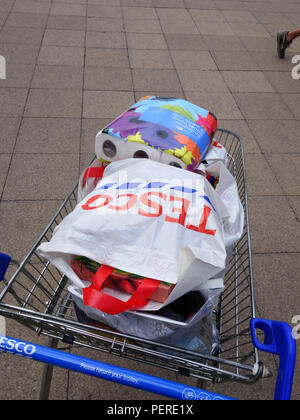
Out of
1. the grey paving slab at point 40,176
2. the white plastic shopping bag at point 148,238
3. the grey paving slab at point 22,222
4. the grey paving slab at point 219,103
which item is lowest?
the grey paving slab at point 22,222

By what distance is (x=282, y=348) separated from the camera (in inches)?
34.7

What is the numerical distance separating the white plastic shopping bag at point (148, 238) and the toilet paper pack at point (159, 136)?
27 cm

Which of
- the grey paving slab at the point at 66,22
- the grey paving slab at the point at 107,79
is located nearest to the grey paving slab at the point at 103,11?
the grey paving slab at the point at 66,22

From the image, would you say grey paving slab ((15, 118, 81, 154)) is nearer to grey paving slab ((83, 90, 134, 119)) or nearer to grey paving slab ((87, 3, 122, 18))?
grey paving slab ((83, 90, 134, 119))

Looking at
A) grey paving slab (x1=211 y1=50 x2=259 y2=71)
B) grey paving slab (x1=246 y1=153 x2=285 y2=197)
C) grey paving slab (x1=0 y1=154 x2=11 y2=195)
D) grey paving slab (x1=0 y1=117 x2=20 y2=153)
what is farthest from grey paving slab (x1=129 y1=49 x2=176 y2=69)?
grey paving slab (x1=0 y1=154 x2=11 y2=195)

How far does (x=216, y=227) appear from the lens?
1.15 metres

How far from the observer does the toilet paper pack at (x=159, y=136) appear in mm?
1427

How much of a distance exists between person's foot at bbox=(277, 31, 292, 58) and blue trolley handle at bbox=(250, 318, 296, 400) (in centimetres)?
464

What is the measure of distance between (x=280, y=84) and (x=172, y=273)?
3993 mm

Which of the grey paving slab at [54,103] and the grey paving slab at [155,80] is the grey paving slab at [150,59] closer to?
the grey paving slab at [155,80]

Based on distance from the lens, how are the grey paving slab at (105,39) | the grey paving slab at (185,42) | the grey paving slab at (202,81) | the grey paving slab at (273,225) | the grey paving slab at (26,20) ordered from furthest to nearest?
the grey paving slab at (26,20)
the grey paving slab at (185,42)
the grey paving slab at (105,39)
the grey paving slab at (202,81)
the grey paving slab at (273,225)

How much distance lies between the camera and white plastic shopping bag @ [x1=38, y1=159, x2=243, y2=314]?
1026 mm
